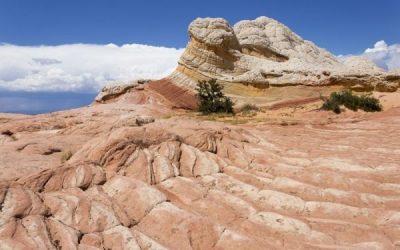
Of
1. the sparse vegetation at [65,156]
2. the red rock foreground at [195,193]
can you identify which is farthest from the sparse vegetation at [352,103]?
the sparse vegetation at [65,156]

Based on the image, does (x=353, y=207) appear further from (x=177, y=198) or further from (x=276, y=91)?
(x=276, y=91)

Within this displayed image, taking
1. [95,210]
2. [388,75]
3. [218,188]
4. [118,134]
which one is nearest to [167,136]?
[118,134]

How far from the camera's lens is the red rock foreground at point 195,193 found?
11211mm

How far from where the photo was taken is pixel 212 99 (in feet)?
137

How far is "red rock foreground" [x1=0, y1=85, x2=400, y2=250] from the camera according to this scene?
36.8 feet

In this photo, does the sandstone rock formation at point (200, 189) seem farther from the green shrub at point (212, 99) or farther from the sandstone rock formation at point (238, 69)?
the sandstone rock formation at point (238, 69)

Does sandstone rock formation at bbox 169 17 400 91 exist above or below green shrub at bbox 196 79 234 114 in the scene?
above

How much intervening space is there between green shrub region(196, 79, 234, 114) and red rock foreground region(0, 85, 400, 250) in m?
19.0

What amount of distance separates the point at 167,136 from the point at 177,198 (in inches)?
157

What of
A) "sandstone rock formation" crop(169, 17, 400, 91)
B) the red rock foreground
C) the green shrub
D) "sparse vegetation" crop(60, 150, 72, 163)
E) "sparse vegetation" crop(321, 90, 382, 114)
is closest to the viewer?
the red rock foreground

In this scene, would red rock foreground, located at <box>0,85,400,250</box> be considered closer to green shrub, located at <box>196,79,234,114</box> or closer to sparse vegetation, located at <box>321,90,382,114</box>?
sparse vegetation, located at <box>321,90,382,114</box>

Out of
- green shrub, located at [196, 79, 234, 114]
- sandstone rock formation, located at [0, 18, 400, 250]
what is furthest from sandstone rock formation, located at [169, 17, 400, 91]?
sandstone rock formation, located at [0, 18, 400, 250]

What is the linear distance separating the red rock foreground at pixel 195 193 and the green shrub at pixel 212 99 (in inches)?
748

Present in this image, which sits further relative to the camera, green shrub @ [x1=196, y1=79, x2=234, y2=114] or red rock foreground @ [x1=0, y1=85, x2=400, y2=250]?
green shrub @ [x1=196, y1=79, x2=234, y2=114]
